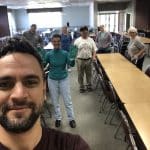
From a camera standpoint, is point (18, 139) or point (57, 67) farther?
point (57, 67)

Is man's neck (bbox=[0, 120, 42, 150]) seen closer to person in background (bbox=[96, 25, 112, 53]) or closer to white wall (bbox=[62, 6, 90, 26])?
person in background (bbox=[96, 25, 112, 53])

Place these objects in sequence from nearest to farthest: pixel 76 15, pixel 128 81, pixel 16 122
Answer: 1. pixel 16 122
2. pixel 128 81
3. pixel 76 15

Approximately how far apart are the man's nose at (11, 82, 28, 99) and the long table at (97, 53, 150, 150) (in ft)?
4.79

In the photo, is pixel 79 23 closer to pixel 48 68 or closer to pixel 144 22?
pixel 144 22

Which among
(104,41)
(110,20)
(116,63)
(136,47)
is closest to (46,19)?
(110,20)

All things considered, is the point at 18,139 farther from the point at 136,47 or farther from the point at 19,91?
the point at 136,47

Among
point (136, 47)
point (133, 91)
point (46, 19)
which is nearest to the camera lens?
point (133, 91)

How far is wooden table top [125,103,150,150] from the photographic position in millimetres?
2240

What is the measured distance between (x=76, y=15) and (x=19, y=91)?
62.0 ft

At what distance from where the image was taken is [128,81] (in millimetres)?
4109

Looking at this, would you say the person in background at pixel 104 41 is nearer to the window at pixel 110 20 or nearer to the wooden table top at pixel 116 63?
the wooden table top at pixel 116 63

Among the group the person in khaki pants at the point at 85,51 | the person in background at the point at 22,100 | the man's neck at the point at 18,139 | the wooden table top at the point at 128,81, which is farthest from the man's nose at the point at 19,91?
the person in khaki pants at the point at 85,51

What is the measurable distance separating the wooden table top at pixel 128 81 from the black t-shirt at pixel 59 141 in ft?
7.15

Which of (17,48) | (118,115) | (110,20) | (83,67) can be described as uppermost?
(17,48)
